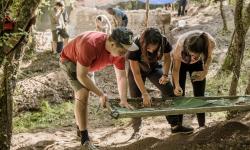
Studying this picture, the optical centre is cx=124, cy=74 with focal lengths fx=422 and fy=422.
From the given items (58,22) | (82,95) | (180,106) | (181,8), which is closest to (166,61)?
(180,106)

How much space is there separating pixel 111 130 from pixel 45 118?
5.91 feet

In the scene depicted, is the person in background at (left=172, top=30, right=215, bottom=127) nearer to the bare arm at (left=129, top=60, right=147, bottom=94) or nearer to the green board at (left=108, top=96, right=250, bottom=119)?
the green board at (left=108, top=96, right=250, bottom=119)

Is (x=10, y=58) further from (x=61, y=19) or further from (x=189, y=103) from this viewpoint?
(x=61, y=19)

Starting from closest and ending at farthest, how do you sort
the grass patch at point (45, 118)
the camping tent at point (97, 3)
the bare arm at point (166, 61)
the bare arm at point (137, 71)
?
the bare arm at point (137, 71), the bare arm at point (166, 61), the grass patch at point (45, 118), the camping tent at point (97, 3)

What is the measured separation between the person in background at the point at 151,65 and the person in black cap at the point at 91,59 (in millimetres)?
260

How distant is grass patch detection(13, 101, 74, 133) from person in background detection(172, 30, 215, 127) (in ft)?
9.26

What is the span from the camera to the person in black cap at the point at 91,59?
13.9 feet

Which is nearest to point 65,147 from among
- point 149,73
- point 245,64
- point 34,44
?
point 149,73

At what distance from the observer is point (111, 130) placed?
21.7ft

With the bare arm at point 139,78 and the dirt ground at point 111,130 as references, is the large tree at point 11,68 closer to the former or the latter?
the dirt ground at point 111,130

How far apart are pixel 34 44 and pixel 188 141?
8116 millimetres

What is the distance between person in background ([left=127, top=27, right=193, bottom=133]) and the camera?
4.61 metres

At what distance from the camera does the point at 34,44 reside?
12180mm

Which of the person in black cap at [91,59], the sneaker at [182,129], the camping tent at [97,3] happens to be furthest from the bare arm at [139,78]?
the camping tent at [97,3]
